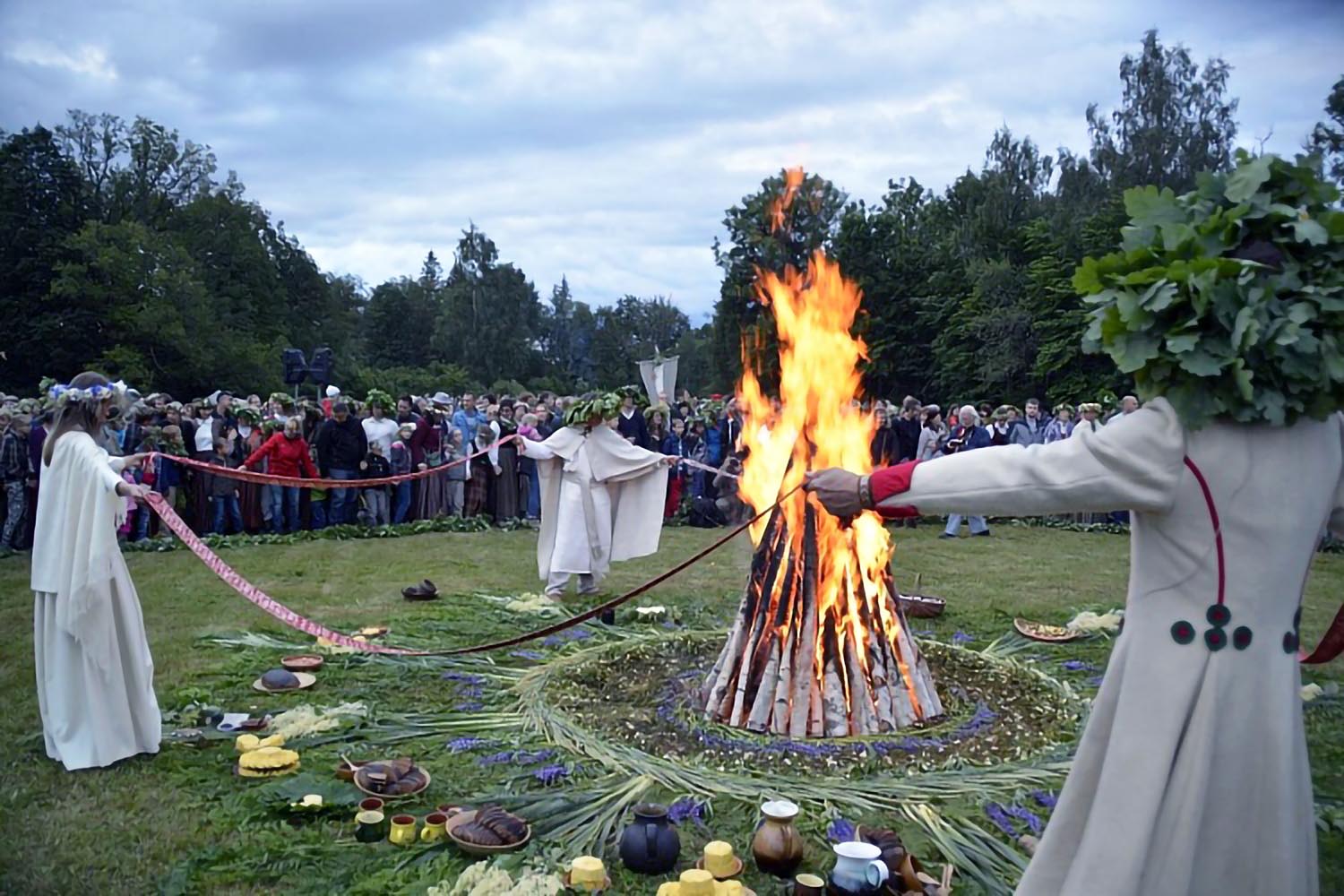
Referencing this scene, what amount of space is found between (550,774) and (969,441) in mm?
A: 12931

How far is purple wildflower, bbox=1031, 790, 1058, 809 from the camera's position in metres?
5.54

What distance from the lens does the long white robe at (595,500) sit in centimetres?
1098

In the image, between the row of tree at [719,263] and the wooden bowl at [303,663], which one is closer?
the wooden bowl at [303,663]

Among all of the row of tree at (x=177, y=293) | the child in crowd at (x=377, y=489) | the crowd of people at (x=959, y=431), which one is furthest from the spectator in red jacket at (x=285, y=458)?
the row of tree at (x=177, y=293)

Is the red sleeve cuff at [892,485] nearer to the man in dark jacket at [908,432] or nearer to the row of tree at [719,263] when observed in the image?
the man in dark jacket at [908,432]

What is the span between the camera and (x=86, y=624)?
6129 millimetres

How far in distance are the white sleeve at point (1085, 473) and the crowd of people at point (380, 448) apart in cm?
1116

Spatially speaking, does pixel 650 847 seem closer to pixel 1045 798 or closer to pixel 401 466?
pixel 1045 798

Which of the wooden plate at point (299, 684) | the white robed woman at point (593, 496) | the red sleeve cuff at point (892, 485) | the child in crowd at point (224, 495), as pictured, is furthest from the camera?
the child in crowd at point (224, 495)

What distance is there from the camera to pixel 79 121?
161ft

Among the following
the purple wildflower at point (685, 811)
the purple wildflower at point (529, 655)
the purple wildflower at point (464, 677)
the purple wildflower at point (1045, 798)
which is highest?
the purple wildflower at point (529, 655)

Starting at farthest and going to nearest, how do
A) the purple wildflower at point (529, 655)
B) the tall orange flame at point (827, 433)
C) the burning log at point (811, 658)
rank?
the purple wildflower at point (529, 655) → the tall orange flame at point (827, 433) → the burning log at point (811, 658)

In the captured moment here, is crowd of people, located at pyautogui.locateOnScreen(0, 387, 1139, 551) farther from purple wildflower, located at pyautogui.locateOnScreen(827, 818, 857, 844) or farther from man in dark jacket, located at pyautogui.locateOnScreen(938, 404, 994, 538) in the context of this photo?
purple wildflower, located at pyautogui.locateOnScreen(827, 818, 857, 844)

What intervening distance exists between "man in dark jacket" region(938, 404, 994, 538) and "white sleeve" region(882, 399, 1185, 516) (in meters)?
14.1
